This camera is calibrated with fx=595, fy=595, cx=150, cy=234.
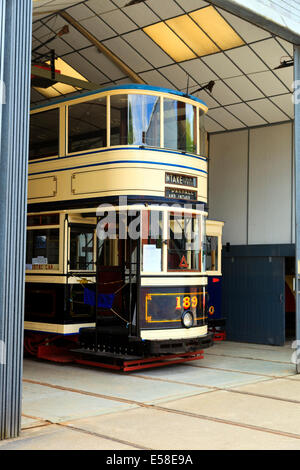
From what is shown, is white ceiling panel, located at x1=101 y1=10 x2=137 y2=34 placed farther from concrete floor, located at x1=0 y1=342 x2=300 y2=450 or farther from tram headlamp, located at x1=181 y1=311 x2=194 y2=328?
concrete floor, located at x1=0 y1=342 x2=300 y2=450

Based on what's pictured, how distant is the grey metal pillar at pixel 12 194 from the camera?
19.2 feet

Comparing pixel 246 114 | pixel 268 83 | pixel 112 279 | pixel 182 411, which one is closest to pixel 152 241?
pixel 112 279

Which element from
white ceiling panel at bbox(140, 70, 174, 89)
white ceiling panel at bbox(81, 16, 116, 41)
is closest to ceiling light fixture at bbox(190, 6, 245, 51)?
white ceiling panel at bbox(140, 70, 174, 89)

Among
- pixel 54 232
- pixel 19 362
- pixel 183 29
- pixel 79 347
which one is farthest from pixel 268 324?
pixel 19 362

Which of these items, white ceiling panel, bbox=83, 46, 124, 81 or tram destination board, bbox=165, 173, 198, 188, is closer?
tram destination board, bbox=165, 173, 198, 188

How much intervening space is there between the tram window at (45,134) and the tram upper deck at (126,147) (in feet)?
0.10

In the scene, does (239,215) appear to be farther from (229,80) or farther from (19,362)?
(19,362)

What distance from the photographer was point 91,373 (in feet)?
33.8

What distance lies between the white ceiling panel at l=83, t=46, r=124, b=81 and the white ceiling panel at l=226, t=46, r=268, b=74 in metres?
3.27

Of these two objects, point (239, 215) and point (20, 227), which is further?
point (239, 215)

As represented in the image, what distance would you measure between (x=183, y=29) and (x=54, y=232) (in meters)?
5.74

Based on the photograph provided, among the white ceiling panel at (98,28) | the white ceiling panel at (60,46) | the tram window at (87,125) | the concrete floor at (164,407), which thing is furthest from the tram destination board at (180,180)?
the white ceiling panel at (60,46)

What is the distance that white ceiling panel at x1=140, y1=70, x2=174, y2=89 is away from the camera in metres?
15.1

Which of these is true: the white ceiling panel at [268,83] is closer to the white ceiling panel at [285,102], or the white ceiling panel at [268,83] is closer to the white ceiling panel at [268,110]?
the white ceiling panel at [285,102]
